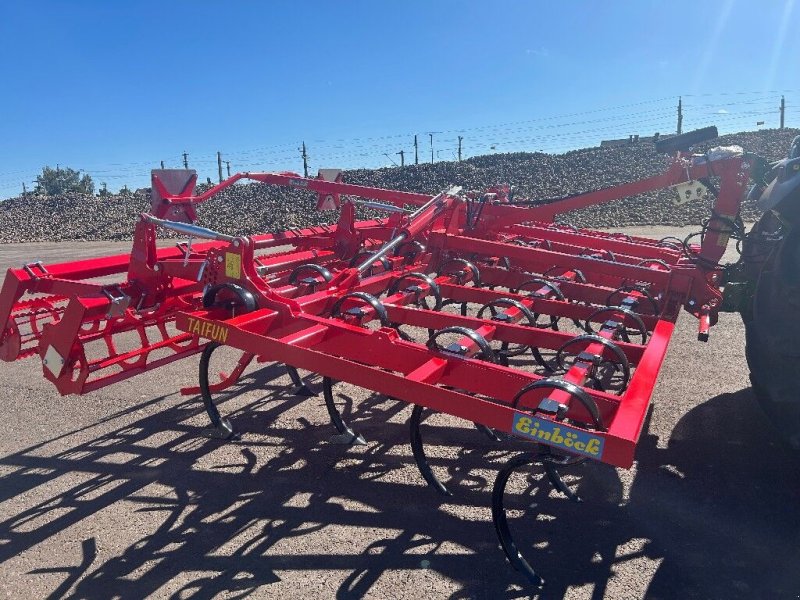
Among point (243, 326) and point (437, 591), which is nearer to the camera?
point (437, 591)

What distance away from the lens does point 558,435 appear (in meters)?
2.15

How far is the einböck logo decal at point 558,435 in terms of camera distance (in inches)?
82.5

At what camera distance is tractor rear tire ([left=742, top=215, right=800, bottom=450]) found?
2.64 meters

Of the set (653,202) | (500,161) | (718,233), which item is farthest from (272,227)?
(718,233)

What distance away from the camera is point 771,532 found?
2.72 m

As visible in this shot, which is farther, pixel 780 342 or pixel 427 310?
pixel 427 310

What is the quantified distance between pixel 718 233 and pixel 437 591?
9.21ft

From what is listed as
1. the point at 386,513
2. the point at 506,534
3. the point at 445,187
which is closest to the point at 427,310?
the point at 386,513

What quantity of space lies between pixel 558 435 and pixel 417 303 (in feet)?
7.70

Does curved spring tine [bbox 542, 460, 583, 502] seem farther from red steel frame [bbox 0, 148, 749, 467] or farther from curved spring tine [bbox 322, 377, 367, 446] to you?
curved spring tine [bbox 322, 377, 367, 446]

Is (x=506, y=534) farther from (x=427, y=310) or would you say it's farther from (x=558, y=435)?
(x=427, y=310)

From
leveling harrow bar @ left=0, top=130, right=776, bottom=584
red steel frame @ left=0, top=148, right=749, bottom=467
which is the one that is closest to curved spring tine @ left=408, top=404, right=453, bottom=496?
leveling harrow bar @ left=0, top=130, right=776, bottom=584

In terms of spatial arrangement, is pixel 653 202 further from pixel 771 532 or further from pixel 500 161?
pixel 771 532

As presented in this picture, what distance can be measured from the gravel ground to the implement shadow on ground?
1cm
